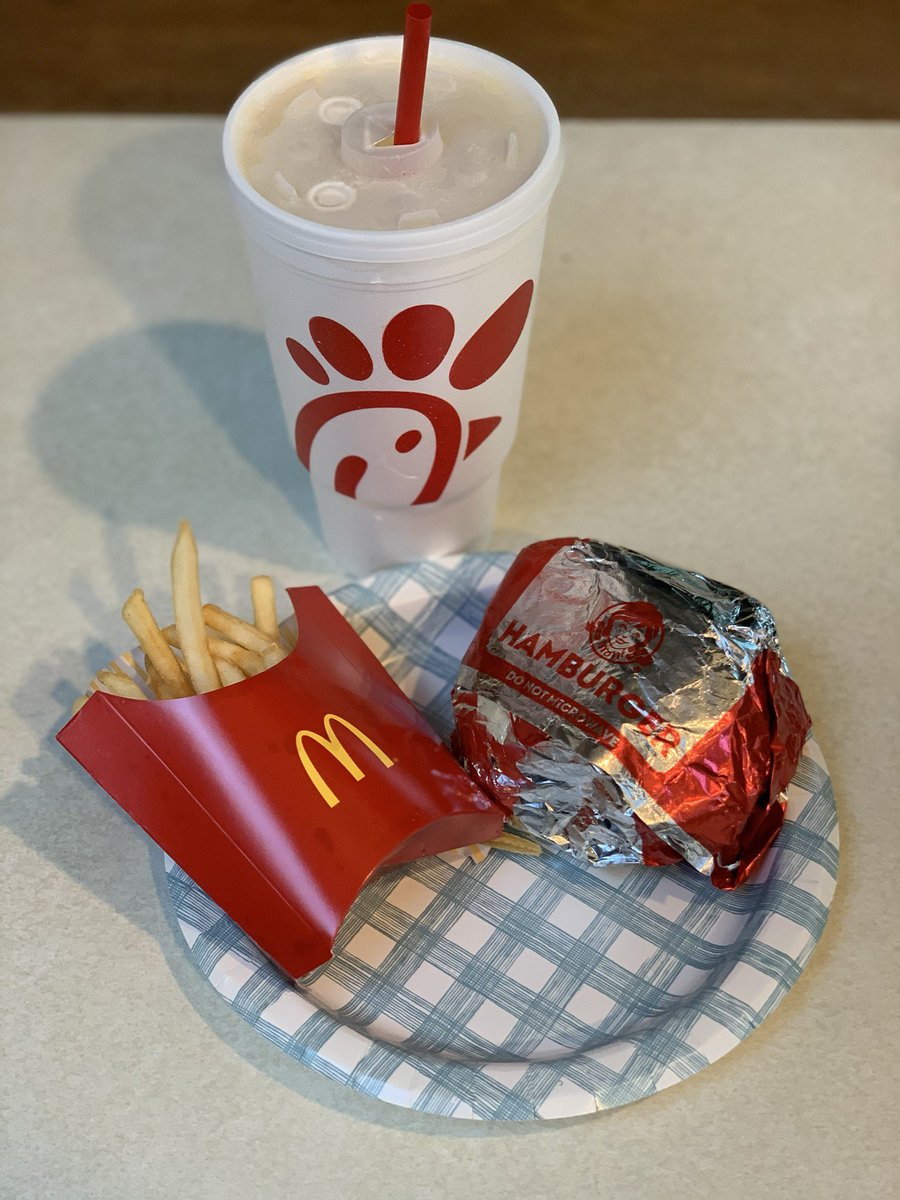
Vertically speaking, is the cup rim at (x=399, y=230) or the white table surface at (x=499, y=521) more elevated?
the cup rim at (x=399, y=230)

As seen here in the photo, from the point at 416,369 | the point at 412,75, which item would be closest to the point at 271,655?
the point at 416,369

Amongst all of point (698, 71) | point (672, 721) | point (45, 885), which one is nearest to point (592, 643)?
point (672, 721)

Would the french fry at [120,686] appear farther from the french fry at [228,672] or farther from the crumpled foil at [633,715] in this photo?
the crumpled foil at [633,715]

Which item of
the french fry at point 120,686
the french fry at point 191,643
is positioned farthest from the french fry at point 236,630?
the french fry at point 120,686

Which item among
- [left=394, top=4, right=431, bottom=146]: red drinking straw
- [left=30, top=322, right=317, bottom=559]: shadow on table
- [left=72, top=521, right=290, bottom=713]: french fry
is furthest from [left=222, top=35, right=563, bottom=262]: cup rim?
[left=30, top=322, right=317, bottom=559]: shadow on table

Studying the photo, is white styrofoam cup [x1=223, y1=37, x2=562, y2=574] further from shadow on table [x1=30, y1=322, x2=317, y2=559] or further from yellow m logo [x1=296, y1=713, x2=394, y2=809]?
yellow m logo [x1=296, y1=713, x2=394, y2=809]

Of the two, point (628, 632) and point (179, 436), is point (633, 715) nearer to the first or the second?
point (628, 632)
